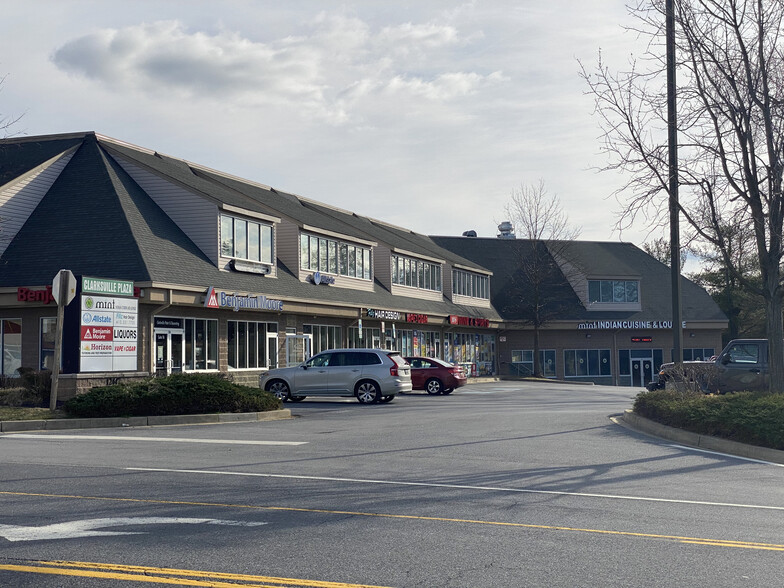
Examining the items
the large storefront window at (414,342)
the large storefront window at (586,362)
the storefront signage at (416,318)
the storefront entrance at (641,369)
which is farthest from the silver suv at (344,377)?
the storefront entrance at (641,369)

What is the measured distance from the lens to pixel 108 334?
23.7 m

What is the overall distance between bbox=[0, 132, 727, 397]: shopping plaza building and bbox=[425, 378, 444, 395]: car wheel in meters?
4.64

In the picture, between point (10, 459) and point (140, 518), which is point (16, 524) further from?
point (10, 459)

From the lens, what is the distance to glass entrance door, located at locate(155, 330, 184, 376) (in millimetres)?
27781

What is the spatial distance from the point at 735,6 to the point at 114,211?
20099mm

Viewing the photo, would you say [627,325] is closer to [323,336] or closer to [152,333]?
[323,336]

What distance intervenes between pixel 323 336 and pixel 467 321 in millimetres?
14678

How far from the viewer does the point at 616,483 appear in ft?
35.6

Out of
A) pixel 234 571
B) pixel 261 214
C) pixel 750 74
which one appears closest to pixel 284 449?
pixel 234 571

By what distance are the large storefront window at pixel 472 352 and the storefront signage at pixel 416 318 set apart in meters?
6.18

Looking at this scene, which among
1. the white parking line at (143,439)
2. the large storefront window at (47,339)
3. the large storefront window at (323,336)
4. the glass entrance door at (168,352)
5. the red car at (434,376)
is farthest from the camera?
the large storefront window at (323,336)

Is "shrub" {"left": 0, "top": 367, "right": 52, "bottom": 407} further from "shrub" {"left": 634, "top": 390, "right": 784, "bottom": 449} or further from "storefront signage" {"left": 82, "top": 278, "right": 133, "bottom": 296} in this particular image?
"shrub" {"left": 634, "top": 390, "right": 784, "bottom": 449}

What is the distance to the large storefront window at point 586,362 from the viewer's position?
57969mm

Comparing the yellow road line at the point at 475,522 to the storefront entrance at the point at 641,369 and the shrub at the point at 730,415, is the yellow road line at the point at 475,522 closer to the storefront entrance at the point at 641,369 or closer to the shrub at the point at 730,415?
the shrub at the point at 730,415
